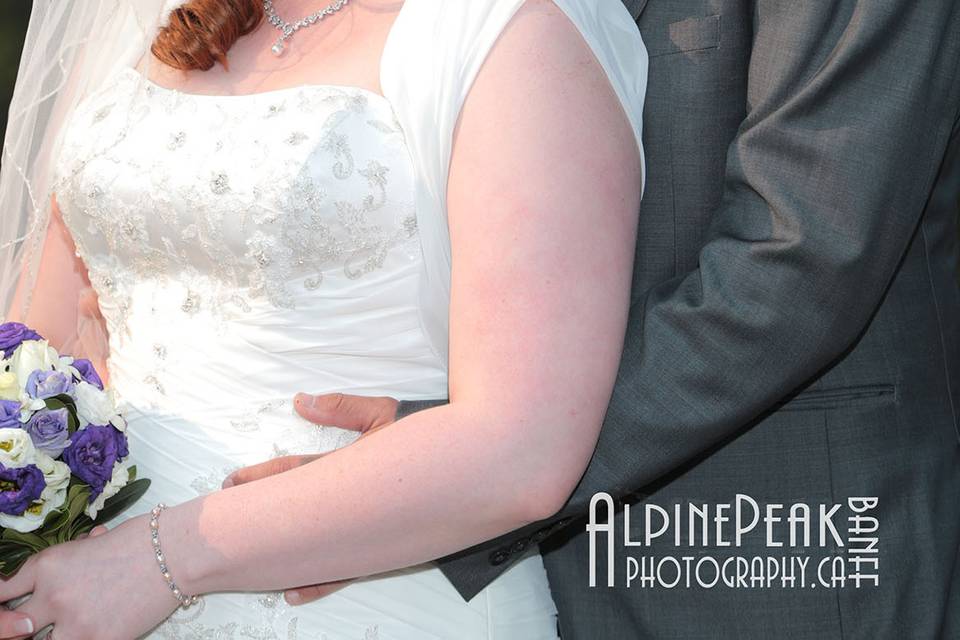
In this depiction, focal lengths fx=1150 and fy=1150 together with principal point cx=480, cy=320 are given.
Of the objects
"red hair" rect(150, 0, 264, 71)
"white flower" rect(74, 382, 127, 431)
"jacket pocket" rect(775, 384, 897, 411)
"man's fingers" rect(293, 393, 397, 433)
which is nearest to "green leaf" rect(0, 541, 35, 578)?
"white flower" rect(74, 382, 127, 431)

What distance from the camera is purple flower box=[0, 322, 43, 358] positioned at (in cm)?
183

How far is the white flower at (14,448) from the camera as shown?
1.62 metres

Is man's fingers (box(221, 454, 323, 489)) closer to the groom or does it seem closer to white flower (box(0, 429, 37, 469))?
the groom

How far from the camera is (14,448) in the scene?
63.6 inches

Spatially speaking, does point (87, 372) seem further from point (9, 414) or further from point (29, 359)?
point (9, 414)

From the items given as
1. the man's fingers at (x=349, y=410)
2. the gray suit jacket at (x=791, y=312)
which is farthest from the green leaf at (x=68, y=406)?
the gray suit jacket at (x=791, y=312)

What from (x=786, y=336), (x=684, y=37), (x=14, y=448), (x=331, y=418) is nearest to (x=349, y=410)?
(x=331, y=418)

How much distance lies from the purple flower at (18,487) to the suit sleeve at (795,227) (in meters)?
0.71

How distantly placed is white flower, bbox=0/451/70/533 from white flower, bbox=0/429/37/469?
0.12 feet

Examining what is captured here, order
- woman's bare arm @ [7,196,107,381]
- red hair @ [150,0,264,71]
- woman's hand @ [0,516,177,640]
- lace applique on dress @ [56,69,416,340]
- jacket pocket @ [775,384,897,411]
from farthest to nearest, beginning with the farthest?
woman's bare arm @ [7,196,107,381] < red hair @ [150,0,264,71] < jacket pocket @ [775,384,897,411] < lace applique on dress @ [56,69,416,340] < woman's hand @ [0,516,177,640]

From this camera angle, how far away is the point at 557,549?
2.07m

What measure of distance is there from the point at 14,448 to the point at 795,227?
3.81ft

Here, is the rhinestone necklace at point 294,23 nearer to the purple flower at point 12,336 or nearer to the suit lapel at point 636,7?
the suit lapel at point 636,7

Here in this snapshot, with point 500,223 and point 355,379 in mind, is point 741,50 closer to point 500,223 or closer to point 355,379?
point 500,223
